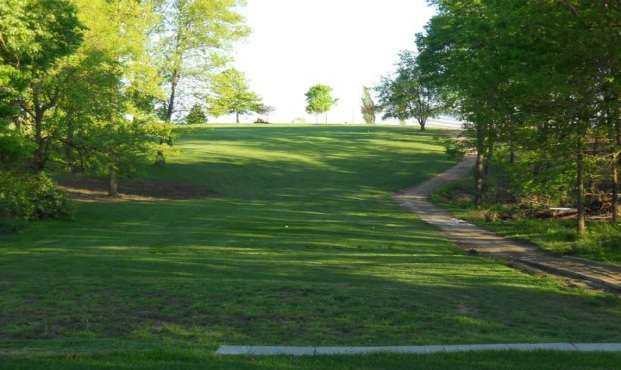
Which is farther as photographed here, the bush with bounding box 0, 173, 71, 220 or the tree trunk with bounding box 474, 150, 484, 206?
the tree trunk with bounding box 474, 150, 484, 206

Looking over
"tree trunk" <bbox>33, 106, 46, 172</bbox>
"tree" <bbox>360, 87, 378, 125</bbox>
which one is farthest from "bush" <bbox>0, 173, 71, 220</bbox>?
"tree" <bbox>360, 87, 378, 125</bbox>

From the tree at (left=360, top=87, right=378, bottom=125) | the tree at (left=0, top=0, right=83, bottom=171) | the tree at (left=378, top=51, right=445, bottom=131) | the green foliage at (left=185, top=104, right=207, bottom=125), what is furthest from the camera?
the tree at (left=360, top=87, right=378, bottom=125)

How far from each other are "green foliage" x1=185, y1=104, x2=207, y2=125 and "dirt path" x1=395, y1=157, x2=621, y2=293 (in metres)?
13.9

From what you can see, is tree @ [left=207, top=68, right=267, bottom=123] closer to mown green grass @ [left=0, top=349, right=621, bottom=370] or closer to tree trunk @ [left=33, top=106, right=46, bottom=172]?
tree trunk @ [left=33, top=106, right=46, bottom=172]

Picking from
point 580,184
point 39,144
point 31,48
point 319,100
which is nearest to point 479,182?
point 580,184

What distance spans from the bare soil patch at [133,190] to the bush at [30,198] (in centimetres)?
839

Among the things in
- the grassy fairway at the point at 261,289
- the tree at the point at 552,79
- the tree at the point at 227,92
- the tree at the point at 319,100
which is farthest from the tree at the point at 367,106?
the tree at the point at 552,79

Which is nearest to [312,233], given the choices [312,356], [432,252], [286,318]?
[432,252]

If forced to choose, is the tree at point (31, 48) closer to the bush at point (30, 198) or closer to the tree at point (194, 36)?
the bush at point (30, 198)

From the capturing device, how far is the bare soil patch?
37062 millimetres

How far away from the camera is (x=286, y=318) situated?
32.3 feet

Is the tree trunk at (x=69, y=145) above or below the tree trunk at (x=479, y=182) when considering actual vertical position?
above

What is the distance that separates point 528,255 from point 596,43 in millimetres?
7451

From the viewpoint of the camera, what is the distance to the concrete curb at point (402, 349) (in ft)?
24.1
